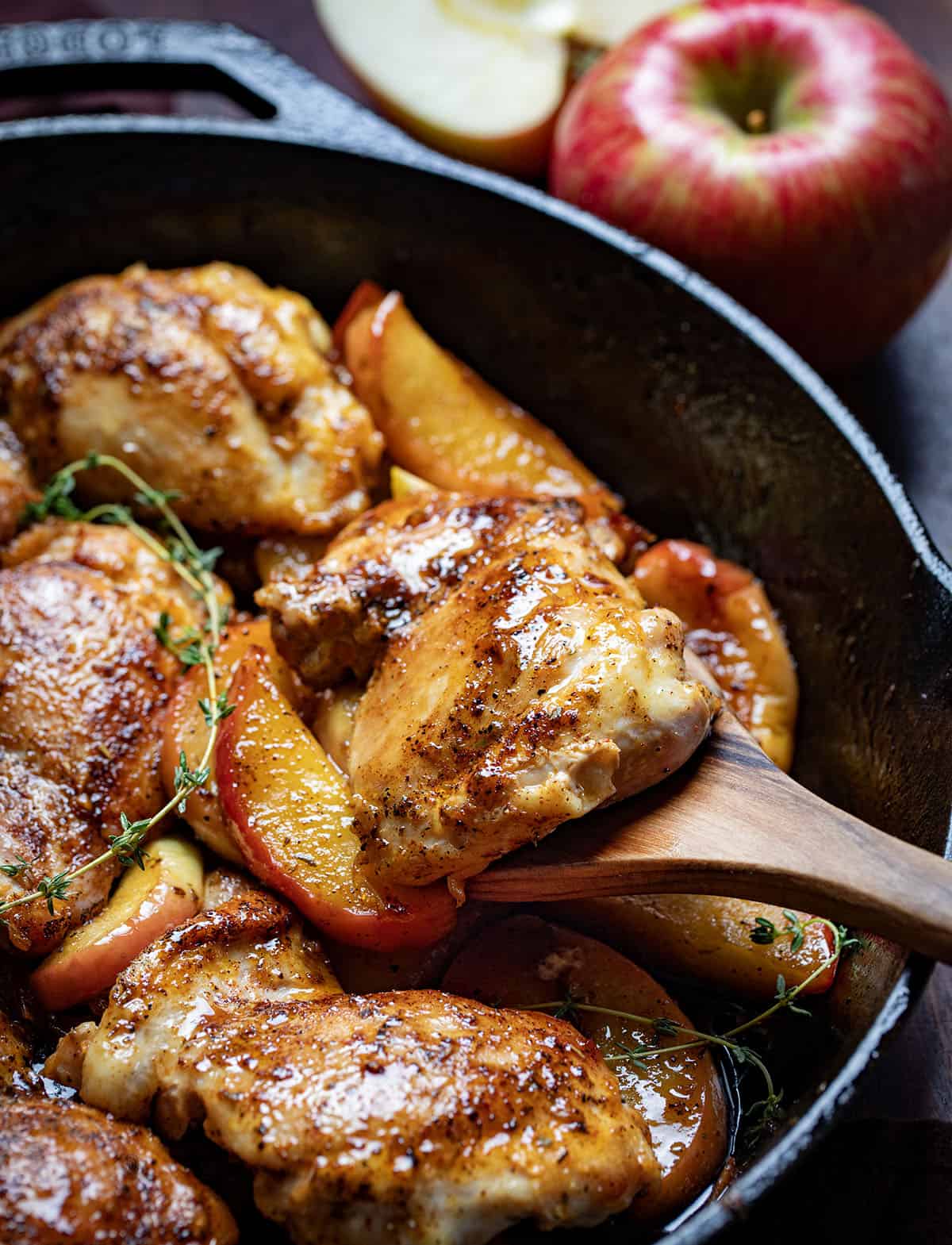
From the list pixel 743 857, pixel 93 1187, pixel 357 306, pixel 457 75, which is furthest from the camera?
pixel 457 75

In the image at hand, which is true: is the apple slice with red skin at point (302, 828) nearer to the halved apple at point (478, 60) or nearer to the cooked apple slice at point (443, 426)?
the cooked apple slice at point (443, 426)

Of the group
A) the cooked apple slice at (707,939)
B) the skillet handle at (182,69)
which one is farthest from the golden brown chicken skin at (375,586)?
the skillet handle at (182,69)

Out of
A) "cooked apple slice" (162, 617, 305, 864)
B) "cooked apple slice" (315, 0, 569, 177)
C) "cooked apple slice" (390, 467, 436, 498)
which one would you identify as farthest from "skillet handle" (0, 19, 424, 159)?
"cooked apple slice" (162, 617, 305, 864)

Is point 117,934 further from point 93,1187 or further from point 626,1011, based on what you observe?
point 626,1011

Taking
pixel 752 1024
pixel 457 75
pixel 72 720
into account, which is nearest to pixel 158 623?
pixel 72 720

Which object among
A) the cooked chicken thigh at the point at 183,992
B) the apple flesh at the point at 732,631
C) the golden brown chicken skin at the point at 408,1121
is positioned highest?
the apple flesh at the point at 732,631

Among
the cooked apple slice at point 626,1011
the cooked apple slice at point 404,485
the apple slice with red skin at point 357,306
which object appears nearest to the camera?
the cooked apple slice at point 626,1011

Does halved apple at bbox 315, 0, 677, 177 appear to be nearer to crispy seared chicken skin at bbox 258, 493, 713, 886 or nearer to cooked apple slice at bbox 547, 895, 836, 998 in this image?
crispy seared chicken skin at bbox 258, 493, 713, 886


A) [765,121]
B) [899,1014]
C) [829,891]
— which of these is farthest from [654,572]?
[765,121]
